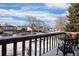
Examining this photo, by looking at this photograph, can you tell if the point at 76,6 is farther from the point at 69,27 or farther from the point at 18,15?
the point at 18,15

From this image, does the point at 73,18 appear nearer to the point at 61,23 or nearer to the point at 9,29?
the point at 61,23

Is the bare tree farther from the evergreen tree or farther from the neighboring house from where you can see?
the neighboring house

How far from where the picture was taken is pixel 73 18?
11.8 feet

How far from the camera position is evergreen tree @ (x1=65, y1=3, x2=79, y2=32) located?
3574mm

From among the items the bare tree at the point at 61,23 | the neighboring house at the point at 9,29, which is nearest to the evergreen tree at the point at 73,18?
the bare tree at the point at 61,23

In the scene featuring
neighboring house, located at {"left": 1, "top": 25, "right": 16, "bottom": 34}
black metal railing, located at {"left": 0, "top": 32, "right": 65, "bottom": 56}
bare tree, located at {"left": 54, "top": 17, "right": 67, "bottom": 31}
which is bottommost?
black metal railing, located at {"left": 0, "top": 32, "right": 65, "bottom": 56}

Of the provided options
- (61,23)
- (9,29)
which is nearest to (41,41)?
(61,23)

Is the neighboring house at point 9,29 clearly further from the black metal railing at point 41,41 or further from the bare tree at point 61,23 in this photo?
the bare tree at point 61,23

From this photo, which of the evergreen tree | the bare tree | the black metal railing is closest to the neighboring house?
the black metal railing

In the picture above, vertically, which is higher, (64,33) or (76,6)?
(76,6)

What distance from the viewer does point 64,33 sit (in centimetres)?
364

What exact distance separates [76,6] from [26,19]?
0.82m

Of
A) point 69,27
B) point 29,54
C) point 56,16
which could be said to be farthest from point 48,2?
point 29,54

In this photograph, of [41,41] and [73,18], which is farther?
[41,41]
